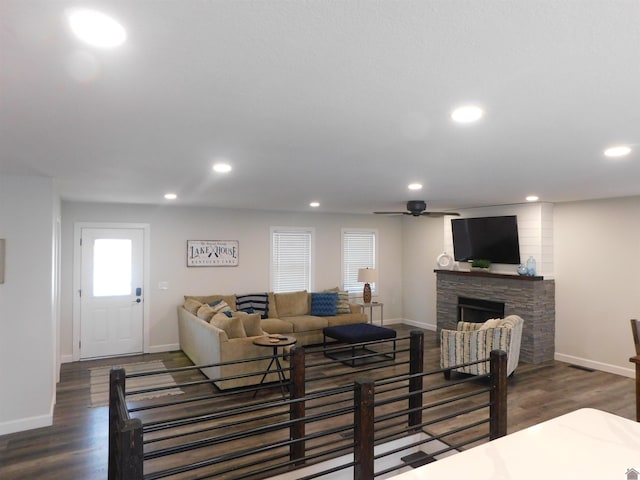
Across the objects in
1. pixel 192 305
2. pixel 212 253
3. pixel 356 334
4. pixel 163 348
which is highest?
pixel 212 253

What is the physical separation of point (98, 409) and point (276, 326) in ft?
9.35

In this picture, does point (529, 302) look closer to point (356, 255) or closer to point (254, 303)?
point (356, 255)

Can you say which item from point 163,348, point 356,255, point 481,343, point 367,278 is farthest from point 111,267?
point 481,343

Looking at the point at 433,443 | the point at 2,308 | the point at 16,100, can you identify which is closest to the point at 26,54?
the point at 16,100

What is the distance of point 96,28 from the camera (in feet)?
4.11

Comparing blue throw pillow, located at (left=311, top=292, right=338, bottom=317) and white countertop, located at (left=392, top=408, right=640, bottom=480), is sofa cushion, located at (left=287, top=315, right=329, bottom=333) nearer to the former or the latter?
blue throw pillow, located at (left=311, top=292, right=338, bottom=317)

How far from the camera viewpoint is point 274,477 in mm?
3016

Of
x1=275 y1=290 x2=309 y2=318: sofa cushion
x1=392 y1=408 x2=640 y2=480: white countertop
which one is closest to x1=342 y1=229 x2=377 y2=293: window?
x1=275 y1=290 x2=309 y2=318: sofa cushion

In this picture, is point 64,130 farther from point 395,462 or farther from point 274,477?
point 395,462

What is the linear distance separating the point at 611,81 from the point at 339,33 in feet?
3.75

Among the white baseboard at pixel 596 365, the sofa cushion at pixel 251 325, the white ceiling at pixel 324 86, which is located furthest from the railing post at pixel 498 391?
the white baseboard at pixel 596 365

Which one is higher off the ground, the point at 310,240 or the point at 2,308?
the point at 310,240

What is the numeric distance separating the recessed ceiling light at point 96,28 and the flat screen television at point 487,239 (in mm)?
6352

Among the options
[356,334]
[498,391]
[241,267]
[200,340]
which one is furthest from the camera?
[241,267]
